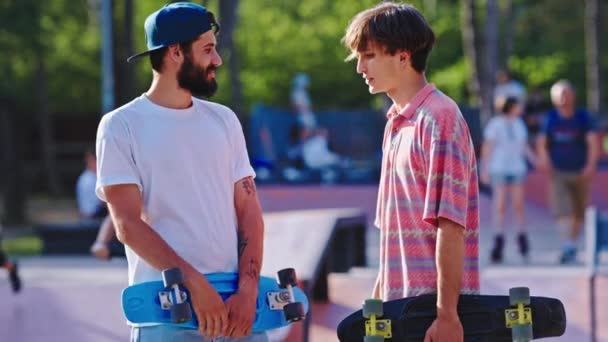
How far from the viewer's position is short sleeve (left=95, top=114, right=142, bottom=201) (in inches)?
180

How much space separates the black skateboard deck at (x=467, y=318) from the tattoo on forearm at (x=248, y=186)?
64 centimetres

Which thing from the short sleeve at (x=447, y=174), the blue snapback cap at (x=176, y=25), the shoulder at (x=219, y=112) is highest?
the blue snapback cap at (x=176, y=25)

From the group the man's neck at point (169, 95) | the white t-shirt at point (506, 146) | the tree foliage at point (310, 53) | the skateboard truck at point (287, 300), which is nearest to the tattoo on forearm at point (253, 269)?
the skateboard truck at point (287, 300)

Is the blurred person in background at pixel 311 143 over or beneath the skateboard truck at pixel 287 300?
beneath

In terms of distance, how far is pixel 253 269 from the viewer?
4.69m

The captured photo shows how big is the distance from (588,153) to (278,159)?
10610 mm

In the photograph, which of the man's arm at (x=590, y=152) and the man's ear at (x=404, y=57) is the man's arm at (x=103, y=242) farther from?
the man's ear at (x=404, y=57)

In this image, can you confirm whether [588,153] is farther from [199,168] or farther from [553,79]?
[553,79]

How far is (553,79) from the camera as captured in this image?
144 feet

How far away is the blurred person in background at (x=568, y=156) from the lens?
14766mm

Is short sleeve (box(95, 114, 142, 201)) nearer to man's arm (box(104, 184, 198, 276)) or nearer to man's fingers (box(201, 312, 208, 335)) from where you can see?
man's arm (box(104, 184, 198, 276))

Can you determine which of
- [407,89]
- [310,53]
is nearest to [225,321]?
[407,89]

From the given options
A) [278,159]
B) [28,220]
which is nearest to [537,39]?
[28,220]

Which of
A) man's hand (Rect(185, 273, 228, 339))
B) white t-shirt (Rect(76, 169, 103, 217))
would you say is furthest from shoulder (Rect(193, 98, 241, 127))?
white t-shirt (Rect(76, 169, 103, 217))
